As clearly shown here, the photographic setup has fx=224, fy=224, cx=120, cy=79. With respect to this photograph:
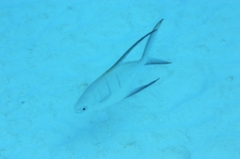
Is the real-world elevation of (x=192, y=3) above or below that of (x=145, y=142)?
above

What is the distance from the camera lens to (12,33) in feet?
12.1

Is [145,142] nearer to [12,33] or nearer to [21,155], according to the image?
[21,155]

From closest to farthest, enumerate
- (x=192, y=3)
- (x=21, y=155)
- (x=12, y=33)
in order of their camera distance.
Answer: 1. (x=21, y=155)
2. (x=12, y=33)
3. (x=192, y=3)

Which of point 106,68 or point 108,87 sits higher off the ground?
point 108,87

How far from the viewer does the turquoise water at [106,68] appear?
268 cm

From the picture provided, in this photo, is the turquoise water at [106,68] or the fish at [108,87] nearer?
the fish at [108,87]

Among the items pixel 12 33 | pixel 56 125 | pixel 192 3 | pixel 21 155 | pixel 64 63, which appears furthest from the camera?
pixel 192 3

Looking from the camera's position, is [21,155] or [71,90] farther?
[71,90]

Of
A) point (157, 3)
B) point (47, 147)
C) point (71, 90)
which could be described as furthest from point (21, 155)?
point (157, 3)

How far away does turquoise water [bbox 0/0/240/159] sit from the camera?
268 centimetres

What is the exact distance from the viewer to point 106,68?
3.28 meters

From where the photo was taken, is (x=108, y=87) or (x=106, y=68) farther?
(x=106, y=68)

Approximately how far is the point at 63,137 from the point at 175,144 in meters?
1.35

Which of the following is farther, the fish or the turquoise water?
the turquoise water
